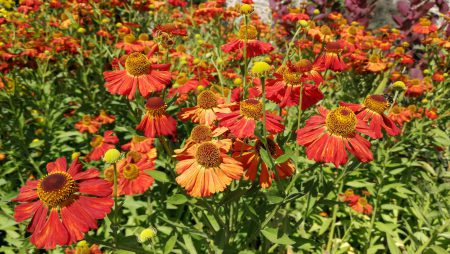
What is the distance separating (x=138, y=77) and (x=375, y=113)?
1.20m

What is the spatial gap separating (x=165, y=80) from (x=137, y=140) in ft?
3.03

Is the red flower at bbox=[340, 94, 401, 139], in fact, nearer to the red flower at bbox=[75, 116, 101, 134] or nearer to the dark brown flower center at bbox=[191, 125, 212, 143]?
the dark brown flower center at bbox=[191, 125, 212, 143]

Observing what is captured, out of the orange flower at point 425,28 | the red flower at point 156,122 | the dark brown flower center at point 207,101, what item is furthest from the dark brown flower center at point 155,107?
the orange flower at point 425,28

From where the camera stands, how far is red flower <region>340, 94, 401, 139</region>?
1.41 meters

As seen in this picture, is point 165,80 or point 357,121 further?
point 165,80

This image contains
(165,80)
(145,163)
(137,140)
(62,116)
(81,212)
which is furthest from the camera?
(62,116)

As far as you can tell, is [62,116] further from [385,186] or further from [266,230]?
[385,186]

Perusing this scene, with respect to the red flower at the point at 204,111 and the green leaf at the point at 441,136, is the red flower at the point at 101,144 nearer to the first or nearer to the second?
the red flower at the point at 204,111

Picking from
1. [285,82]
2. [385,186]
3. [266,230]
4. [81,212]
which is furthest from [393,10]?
[81,212]

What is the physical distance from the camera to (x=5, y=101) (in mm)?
3055

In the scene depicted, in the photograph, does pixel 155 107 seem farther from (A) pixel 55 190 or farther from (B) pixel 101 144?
(B) pixel 101 144

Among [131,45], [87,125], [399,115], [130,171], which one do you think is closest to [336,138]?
[130,171]

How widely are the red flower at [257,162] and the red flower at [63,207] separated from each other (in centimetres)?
57

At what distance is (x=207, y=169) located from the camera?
1292 millimetres
